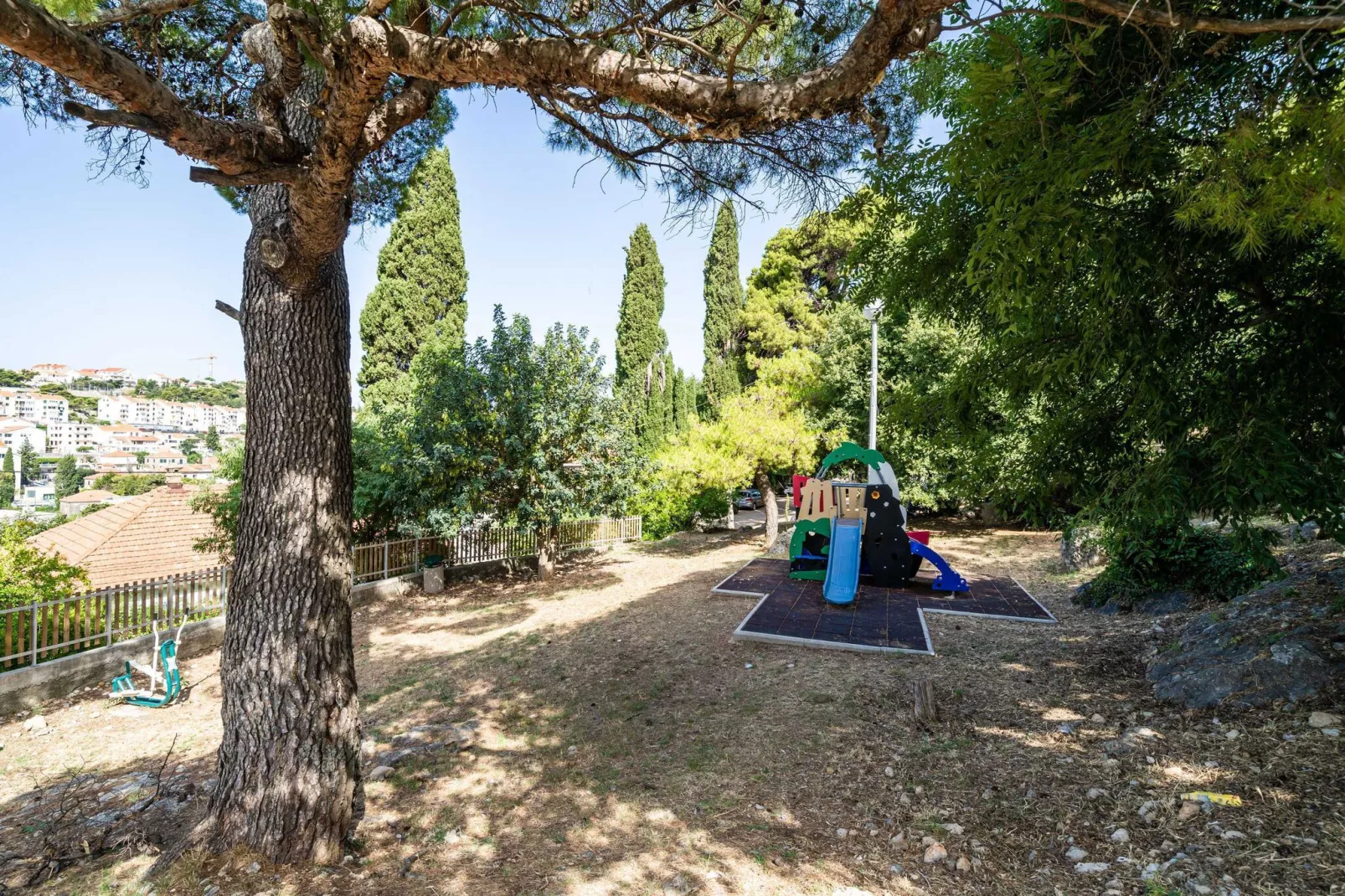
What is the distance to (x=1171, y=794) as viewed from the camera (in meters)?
3.18

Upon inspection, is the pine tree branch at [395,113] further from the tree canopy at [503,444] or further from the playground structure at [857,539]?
the tree canopy at [503,444]

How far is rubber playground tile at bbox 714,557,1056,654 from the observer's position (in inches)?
262

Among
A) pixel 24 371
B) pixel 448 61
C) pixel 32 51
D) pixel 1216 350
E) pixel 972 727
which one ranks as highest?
pixel 24 371

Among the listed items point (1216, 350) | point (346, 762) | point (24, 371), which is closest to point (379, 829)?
point (346, 762)

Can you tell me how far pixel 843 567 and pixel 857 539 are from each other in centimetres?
43

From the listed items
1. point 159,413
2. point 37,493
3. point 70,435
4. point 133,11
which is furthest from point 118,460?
point 133,11

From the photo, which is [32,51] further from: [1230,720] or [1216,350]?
[1230,720]

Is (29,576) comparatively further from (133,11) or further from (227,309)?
(133,11)

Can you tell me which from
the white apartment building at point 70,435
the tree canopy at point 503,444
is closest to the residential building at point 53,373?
the white apartment building at point 70,435

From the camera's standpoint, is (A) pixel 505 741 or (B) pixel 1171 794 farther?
(A) pixel 505 741

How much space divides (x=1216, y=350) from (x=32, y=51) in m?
6.30

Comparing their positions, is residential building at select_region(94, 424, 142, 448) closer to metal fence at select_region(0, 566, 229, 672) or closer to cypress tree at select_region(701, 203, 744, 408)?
cypress tree at select_region(701, 203, 744, 408)

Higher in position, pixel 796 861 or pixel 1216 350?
pixel 1216 350

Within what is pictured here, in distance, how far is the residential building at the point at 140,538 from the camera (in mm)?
12672
